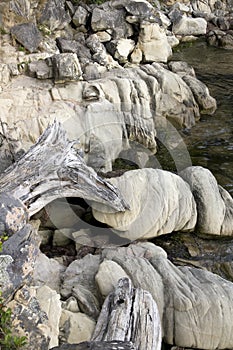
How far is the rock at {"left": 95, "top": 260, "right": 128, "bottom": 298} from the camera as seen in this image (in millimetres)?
7340

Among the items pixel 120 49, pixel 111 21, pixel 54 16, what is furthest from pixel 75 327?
pixel 111 21

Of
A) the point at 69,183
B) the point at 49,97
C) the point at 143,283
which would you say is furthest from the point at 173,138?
the point at 143,283

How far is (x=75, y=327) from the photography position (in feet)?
20.9

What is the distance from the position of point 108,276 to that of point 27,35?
33.4 ft

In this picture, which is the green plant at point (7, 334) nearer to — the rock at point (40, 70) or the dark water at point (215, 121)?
the dark water at point (215, 121)

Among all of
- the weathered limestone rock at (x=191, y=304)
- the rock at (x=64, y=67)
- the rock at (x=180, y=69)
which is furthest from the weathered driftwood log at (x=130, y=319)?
the rock at (x=180, y=69)

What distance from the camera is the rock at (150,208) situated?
962cm

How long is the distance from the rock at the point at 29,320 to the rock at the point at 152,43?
16.8 meters

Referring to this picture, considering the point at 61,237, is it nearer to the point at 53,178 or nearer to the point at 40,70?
the point at 53,178

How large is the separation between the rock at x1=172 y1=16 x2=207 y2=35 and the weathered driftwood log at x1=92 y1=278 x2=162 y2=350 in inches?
891

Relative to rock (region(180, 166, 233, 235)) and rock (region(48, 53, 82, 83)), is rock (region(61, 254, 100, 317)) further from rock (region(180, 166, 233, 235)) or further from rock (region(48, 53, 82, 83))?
rock (region(48, 53, 82, 83))

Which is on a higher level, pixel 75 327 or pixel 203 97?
pixel 203 97

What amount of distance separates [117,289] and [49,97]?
7787 mm

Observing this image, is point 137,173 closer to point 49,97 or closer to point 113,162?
point 113,162
